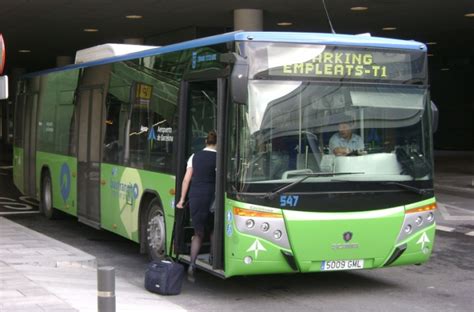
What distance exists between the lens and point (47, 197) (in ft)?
48.4

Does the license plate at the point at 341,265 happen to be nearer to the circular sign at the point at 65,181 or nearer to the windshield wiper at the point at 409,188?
the windshield wiper at the point at 409,188

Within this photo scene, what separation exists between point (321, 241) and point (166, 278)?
173 centimetres

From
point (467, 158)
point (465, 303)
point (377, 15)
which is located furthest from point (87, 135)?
point (467, 158)

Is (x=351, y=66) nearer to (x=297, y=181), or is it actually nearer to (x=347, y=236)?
(x=297, y=181)

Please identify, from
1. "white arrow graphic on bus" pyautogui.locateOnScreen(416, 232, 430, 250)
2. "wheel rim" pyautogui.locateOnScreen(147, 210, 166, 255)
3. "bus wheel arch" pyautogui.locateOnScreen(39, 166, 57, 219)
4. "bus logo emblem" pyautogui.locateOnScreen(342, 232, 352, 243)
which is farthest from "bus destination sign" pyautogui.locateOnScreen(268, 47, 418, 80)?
"bus wheel arch" pyautogui.locateOnScreen(39, 166, 57, 219)

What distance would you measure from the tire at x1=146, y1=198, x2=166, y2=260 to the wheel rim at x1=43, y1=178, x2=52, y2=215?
5.25m

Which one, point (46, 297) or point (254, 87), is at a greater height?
point (254, 87)

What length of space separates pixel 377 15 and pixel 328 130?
15093 mm

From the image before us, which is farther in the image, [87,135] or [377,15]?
[377,15]

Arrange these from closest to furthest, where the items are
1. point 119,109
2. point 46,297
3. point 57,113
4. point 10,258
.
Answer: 1. point 46,297
2. point 10,258
3. point 119,109
4. point 57,113

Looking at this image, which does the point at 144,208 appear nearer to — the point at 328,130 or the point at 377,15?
the point at 328,130

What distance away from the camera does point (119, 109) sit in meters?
10.9

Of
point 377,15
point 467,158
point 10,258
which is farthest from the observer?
point 467,158

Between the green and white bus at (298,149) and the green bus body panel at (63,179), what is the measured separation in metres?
3.57
